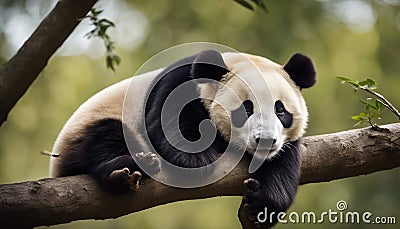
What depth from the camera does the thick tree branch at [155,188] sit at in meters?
2.98

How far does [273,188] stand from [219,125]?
0.46 metres

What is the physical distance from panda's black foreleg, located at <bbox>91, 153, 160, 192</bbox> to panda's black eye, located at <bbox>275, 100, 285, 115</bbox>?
2.58 ft

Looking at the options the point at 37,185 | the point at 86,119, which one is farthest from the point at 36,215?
the point at 86,119

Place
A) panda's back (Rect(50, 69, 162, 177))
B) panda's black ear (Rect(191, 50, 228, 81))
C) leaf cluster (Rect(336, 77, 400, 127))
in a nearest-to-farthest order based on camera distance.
A: leaf cluster (Rect(336, 77, 400, 127)) < panda's black ear (Rect(191, 50, 228, 81)) < panda's back (Rect(50, 69, 162, 177))

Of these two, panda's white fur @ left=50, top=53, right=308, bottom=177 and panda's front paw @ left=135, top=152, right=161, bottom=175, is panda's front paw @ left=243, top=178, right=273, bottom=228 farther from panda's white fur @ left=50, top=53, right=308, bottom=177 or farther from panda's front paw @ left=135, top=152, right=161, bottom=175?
panda's front paw @ left=135, top=152, right=161, bottom=175

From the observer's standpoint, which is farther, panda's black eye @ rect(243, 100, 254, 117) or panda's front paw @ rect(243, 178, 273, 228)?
panda's black eye @ rect(243, 100, 254, 117)

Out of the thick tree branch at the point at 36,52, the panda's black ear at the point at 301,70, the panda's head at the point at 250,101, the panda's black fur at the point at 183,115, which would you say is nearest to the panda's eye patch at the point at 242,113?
the panda's head at the point at 250,101

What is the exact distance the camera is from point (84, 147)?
355 cm

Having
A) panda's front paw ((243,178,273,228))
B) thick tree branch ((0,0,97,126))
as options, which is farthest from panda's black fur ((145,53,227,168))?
thick tree branch ((0,0,97,126))

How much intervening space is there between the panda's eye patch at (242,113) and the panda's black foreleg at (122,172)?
57 cm

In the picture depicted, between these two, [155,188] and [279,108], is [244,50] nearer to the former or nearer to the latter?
[279,108]

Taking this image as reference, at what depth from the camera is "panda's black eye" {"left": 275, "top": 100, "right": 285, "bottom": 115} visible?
3591 mm

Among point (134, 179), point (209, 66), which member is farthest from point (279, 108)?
point (134, 179)

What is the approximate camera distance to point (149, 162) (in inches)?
126
